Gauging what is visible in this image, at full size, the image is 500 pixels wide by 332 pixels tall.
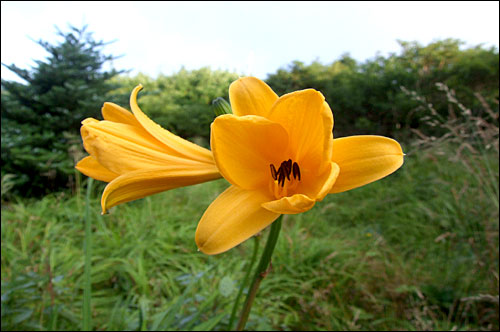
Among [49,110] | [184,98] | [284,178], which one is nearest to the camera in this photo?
[284,178]

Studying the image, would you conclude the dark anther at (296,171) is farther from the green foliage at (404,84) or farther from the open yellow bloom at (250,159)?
the green foliage at (404,84)

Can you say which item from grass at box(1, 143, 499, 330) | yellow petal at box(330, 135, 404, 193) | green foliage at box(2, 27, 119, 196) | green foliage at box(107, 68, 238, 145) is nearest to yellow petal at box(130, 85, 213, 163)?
yellow petal at box(330, 135, 404, 193)

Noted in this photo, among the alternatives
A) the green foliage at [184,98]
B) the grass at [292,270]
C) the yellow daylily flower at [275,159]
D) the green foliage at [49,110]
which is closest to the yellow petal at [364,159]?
the yellow daylily flower at [275,159]

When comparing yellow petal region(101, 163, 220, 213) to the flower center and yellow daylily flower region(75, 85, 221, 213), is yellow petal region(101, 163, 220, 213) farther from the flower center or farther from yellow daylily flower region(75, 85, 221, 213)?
the flower center

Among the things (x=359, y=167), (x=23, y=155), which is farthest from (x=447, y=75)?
(x=23, y=155)

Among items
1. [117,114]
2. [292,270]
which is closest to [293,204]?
[117,114]

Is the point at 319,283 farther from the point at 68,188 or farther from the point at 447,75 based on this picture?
the point at 447,75

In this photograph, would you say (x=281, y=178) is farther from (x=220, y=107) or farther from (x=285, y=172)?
(x=220, y=107)
